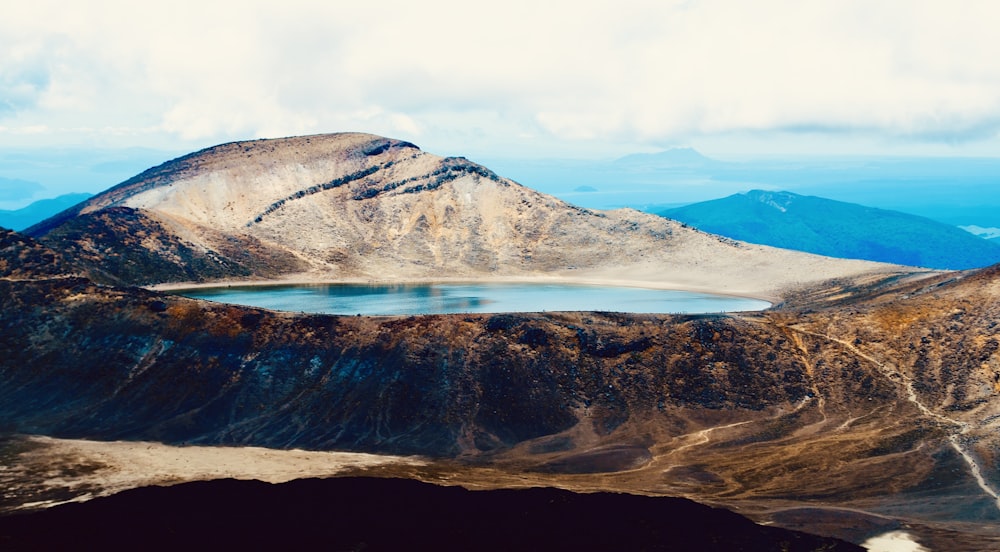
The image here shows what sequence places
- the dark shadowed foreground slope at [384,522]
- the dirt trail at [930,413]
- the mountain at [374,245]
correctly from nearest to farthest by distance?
the dark shadowed foreground slope at [384,522]
the dirt trail at [930,413]
the mountain at [374,245]

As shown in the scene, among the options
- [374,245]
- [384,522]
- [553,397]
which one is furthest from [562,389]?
[374,245]

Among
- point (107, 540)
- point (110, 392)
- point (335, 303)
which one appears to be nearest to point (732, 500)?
point (107, 540)

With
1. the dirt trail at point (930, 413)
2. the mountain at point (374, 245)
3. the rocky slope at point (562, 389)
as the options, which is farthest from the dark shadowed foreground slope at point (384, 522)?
the mountain at point (374, 245)

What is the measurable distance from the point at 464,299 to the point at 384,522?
84593 mm

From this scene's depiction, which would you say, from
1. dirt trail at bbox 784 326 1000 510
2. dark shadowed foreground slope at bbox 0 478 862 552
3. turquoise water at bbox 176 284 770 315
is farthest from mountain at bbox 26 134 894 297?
dark shadowed foreground slope at bbox 0 478 862 552

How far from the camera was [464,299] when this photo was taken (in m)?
137

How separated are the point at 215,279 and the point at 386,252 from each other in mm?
38547

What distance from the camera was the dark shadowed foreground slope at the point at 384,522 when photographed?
49.8 m

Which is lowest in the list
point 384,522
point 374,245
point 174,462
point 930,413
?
point 384,522

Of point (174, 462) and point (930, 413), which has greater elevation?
point (930, 413)

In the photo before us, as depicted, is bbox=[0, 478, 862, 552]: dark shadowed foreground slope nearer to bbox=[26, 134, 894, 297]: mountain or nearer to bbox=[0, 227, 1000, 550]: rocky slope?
bbox=[0, 227, 1000, 550]: rocky slope

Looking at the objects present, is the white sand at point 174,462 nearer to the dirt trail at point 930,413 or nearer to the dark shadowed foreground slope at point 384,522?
the dark shadowed foreground slope at point 384,522

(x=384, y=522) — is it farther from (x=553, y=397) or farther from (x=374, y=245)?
(x=374, y=245)

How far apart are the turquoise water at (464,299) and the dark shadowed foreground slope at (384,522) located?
58.2 m
